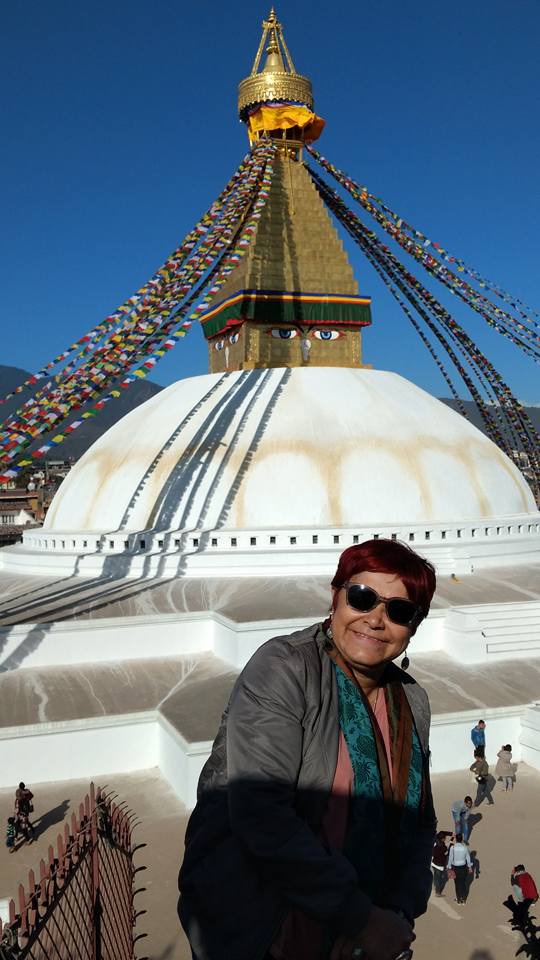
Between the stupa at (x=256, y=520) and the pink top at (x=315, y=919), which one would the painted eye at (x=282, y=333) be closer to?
the stupa at (x=256, y=520)

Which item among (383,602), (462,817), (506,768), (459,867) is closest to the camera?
(383,602)

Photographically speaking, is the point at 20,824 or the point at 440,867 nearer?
the point at 440,867

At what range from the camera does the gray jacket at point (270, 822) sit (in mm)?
1396

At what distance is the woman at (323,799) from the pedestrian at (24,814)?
455 centimetres

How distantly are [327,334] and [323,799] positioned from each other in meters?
12.2

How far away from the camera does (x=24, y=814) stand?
5531 mm

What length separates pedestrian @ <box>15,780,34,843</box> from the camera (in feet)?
18.0

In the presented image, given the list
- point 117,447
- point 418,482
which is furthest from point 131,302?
point 418,482

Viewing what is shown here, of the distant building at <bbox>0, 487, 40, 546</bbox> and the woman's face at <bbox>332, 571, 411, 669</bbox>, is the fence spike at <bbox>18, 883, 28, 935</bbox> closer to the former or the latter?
the woman's face at <bbox>332, 571, 411, 669</bbox>

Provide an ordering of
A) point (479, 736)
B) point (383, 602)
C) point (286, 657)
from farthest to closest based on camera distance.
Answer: point (479, 736)
point (383, 602)
point (286, 657)

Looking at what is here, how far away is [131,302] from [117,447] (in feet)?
9.80

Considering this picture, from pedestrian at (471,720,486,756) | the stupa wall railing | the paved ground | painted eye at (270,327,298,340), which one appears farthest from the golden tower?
the paved ground

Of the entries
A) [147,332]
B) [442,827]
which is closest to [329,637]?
[442,827]

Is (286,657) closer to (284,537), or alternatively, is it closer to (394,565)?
(394,565)
